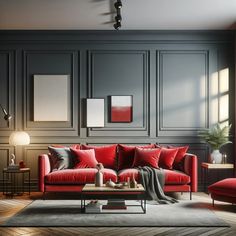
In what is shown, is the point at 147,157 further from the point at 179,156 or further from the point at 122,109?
the point at 122,109

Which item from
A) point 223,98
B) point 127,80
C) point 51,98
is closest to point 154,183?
point 127,80

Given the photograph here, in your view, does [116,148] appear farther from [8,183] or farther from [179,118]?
[8,183]

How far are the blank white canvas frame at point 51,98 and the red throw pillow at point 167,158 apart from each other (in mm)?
1380

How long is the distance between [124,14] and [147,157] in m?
1.70

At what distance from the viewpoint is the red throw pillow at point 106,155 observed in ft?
16.8

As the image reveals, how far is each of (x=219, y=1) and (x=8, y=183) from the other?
11.3 ft

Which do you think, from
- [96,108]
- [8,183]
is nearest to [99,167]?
[96,108]

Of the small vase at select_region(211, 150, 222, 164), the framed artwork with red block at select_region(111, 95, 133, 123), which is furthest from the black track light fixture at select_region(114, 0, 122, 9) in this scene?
the small vase at select_region(211, 150, 222, 164)

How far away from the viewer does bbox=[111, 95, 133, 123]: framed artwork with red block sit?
5512mm

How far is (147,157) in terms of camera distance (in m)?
4.92

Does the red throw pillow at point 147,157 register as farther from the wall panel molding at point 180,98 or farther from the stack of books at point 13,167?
the stack of books at point 13,167

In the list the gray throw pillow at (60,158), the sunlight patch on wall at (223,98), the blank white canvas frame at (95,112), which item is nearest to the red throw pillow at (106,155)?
the gray throw pillow at (60,158)

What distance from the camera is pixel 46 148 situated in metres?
5.46

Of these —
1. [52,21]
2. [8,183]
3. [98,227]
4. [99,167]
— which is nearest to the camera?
[98,227]
